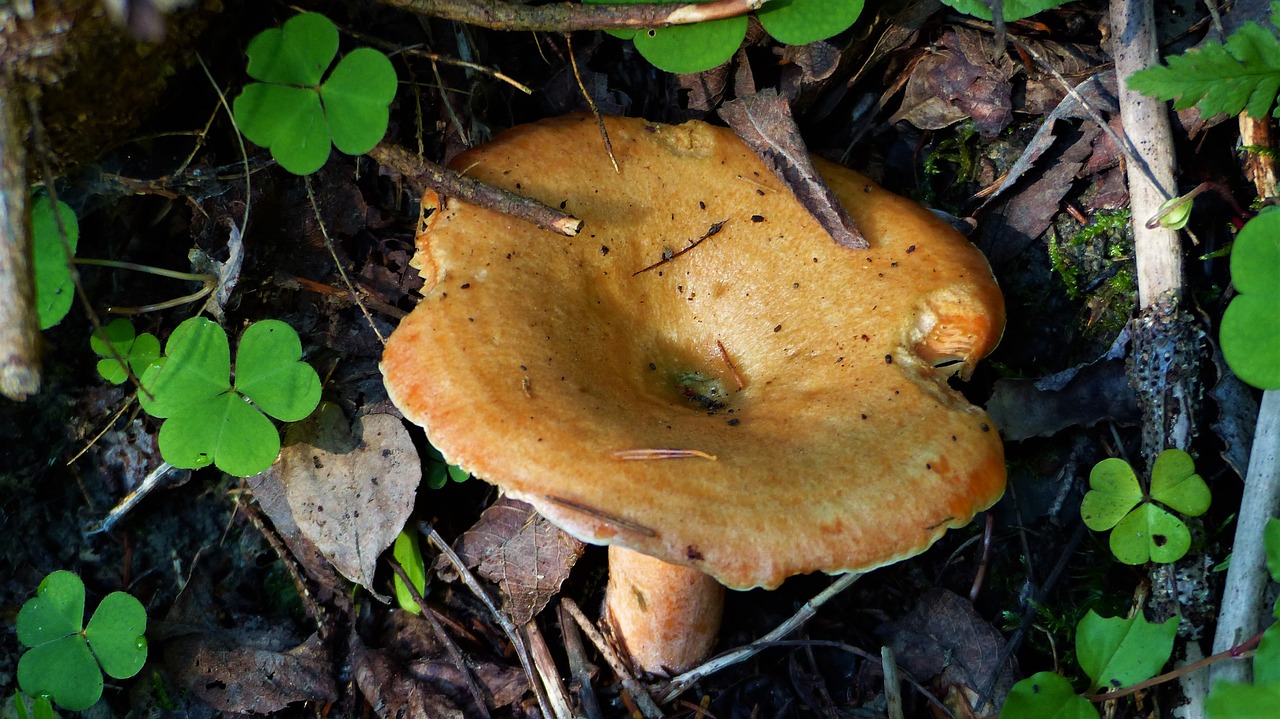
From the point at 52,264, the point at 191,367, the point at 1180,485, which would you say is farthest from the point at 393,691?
the point at 1180,485

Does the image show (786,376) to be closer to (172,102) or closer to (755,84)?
(755,84)

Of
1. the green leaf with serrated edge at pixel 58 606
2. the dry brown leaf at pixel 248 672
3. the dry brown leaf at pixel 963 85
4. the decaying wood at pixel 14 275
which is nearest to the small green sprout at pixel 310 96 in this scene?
the decaying wood at pixel 14 275

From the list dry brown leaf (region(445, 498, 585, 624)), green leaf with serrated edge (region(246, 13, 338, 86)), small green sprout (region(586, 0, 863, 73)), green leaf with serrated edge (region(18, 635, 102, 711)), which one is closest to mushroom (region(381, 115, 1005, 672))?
dry brown leaf (region(445, 498, 585, 624))

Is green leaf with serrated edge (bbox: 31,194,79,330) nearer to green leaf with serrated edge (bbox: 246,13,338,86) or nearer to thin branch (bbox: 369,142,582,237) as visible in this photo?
A: green leaf with serrated edge (bbox: 246,13,338,86)

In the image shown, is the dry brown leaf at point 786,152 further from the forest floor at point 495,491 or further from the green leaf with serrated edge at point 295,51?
the green leaf with serrated edge at point 295,51

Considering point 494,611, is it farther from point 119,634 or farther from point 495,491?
point 119,634
